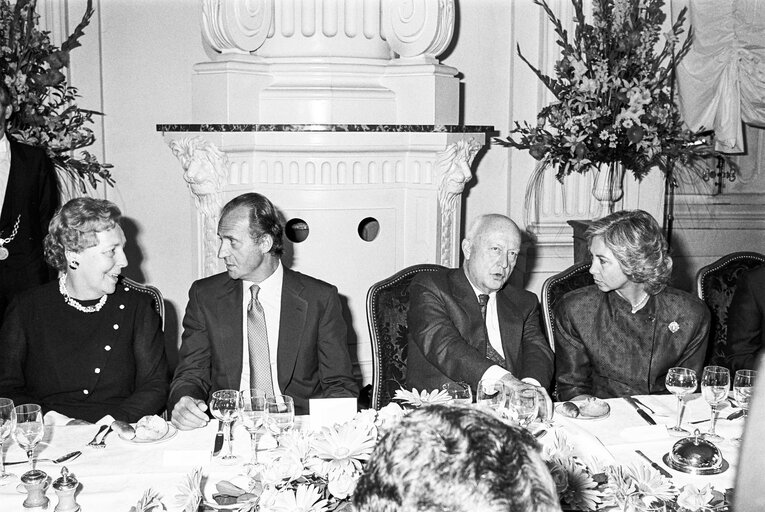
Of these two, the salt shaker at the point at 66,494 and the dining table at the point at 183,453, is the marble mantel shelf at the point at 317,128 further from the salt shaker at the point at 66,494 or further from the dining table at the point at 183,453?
the salt shaker at the point at 66,494

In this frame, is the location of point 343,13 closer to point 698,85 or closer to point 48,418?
point 698,85

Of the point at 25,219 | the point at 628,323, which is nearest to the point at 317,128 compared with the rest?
the point at 25,219

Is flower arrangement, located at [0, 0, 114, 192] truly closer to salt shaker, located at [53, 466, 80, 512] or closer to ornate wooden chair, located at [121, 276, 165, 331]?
ornate wooden chair, located at [121, 276, 165, 331]

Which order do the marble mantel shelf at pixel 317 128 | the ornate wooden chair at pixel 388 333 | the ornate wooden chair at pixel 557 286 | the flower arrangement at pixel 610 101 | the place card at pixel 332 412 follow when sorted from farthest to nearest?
the flower arrangement at pixel 610 101 < the marble mantel shelf at pixel 317 128 < the ornate wooden chair at pixel 557 286 < the ornate wooden chair at pixel 388 333 < the place card at pixel 332 412

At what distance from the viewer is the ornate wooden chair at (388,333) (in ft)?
10.6

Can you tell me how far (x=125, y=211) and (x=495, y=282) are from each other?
305 cm

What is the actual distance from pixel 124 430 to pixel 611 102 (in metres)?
3.48

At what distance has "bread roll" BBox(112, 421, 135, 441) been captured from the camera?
2375mm

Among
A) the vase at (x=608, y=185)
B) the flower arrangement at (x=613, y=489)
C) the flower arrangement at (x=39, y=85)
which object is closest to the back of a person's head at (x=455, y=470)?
the flower arrangement at (x=613, y=489)

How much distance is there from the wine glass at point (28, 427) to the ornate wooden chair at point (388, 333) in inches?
52.9

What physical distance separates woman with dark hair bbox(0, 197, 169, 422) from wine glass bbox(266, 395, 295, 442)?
2.94 feet

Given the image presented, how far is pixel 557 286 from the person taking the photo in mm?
3488

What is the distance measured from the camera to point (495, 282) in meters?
3.20

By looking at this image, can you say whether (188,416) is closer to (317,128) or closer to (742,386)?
(742,386)
